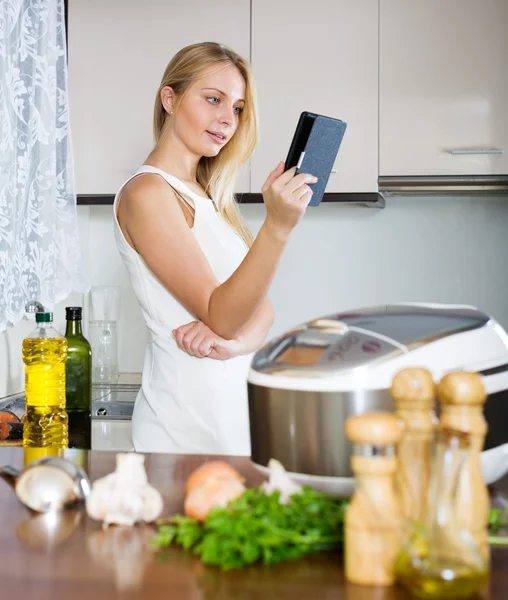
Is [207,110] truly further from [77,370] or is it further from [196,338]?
[77,370]

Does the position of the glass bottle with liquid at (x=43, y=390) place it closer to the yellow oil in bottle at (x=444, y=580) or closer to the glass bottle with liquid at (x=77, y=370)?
the glass bottle with liquid at (x=77, y=370)

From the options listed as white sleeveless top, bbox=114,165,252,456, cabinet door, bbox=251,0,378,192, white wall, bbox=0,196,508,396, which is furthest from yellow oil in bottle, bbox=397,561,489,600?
white wall, bbox=0,196,508,396

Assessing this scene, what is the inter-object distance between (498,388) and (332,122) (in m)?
0.59

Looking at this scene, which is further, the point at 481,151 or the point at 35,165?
the point at 481,151

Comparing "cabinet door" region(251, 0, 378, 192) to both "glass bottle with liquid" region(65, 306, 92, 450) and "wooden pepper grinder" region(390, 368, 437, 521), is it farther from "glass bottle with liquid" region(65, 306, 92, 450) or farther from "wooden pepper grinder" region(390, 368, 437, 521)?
"wooden pepper grinder" region(390, 368, 437, 521)

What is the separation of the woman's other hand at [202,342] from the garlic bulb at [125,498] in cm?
69

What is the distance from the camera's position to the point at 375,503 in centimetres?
59

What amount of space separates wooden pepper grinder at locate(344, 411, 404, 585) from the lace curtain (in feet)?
4.73

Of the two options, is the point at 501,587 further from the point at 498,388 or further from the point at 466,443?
the point at 498,388

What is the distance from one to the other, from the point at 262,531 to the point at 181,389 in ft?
2.87

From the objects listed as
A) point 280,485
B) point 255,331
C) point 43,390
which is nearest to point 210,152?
point 255,331

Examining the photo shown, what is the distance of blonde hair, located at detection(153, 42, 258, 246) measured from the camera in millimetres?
1603

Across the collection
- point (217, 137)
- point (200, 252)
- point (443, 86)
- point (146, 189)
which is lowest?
point (200, 252)

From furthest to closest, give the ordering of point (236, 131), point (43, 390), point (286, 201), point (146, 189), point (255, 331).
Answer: point (236, 131), point (255, 331), point (146, 189), point (43, 390), point (286, 201)
